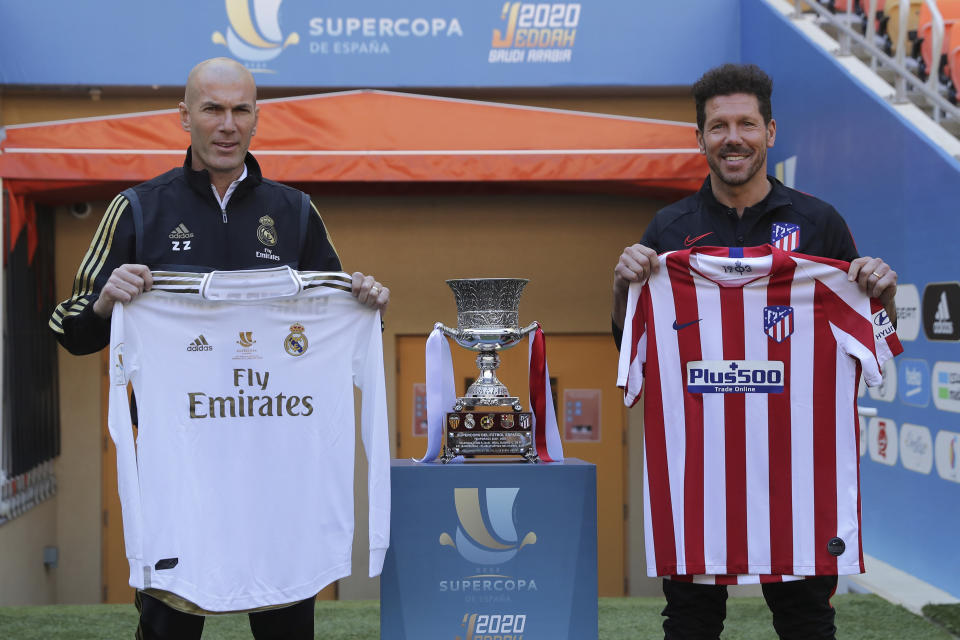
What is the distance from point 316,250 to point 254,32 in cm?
420

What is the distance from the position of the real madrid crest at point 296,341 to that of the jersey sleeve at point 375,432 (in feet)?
0.44

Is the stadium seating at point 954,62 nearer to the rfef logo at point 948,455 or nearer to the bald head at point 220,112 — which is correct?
the rfef logo at point 948,455

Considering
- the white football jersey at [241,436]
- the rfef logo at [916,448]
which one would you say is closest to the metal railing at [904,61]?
the rfef logo at [916,448]

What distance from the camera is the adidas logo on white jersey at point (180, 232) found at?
219 centimetres

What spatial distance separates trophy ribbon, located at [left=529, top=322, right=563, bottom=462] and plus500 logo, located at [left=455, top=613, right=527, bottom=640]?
1.46 ft

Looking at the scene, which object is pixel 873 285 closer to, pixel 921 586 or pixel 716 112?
pixel 716 112

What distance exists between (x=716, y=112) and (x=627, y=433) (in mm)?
5483

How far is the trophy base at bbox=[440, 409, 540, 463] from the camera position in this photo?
2.60 meters

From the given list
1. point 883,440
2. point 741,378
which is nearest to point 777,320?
point 741,378

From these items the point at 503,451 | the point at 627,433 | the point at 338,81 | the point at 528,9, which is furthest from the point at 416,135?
the point at 503,451

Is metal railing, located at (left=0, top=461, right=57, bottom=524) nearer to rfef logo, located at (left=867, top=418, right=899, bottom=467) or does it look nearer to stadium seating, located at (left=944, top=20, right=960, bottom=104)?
rfef logo, located at (left=867, top=418, right=899, bottom=467)

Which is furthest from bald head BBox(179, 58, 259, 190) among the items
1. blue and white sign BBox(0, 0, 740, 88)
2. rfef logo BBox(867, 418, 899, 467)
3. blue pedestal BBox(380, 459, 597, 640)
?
blue and white sign BBox(0, 0, 740, 88)

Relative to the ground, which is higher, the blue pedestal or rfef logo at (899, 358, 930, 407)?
rfef logo at (899, 358, 930, 407)

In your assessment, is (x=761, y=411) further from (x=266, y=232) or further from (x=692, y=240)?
(x=266, y=232)
